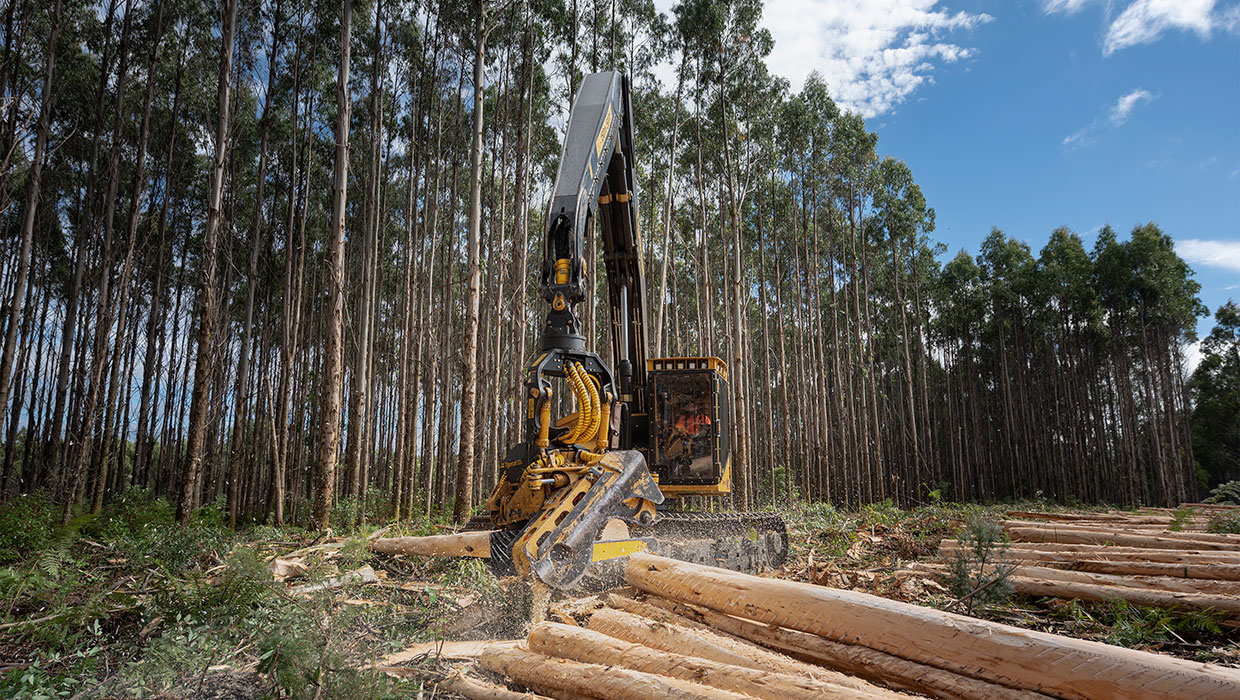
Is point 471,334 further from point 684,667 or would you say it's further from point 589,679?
point 684,667

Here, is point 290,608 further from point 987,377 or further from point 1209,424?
point 1209,424

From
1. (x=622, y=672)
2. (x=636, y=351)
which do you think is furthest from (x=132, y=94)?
(x=622, y=672)

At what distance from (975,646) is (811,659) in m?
0.83

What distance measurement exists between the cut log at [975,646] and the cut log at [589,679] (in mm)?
943

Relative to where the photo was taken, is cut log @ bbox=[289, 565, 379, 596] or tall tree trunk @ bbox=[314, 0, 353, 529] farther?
tall tree trunk @ bbox=[314, 0, 353, 529]

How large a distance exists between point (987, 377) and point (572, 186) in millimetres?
37262

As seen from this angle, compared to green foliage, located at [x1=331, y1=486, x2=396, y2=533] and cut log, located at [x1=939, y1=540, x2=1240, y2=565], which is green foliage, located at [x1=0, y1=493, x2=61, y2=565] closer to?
green foliage, located at [x1=331, y1=486, x2=396, y2=533]

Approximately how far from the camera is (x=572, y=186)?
18.5 ft

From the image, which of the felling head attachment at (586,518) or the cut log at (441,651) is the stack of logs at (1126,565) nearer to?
the felling head attachment at (586,518)

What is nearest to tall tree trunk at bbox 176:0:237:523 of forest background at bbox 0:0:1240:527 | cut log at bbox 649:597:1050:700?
forest background at bbox 0:0:1240:527

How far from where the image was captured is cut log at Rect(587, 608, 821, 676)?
2.97 meters

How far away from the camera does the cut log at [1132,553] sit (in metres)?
5.73

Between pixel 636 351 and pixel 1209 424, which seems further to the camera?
pixel 1209 424

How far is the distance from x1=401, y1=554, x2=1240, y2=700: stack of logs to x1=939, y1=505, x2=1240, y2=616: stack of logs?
2.55m
